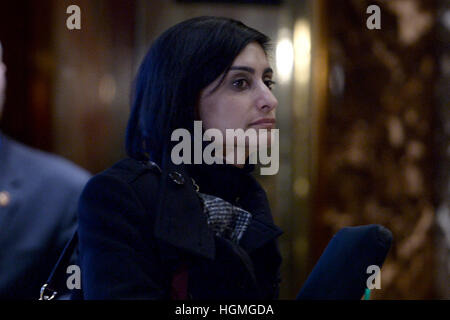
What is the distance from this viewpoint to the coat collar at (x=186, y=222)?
2.50ft

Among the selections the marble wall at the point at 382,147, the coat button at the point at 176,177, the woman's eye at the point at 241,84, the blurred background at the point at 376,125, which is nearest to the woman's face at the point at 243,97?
the woman's eye at the point at 241,84

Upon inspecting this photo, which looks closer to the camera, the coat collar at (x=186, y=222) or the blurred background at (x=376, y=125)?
the coat collar at (x=186, y=222)

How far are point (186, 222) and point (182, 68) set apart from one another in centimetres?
26

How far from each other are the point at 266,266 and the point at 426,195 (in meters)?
1.93

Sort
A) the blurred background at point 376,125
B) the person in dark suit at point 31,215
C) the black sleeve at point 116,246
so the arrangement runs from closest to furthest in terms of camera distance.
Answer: the black sleeve at point 116,246 → the person in dark suit at point 31,215 → the blurred background at point 376,125

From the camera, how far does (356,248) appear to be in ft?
2.41

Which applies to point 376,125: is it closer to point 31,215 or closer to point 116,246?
point 31,215

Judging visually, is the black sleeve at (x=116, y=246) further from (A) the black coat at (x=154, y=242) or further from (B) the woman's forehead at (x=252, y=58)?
(B) the woman's forehead at (x=252, y=58)

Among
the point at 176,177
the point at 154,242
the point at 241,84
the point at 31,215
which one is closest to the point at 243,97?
the point at 241,84

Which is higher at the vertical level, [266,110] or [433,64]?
[433,64]

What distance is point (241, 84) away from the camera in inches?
32.4

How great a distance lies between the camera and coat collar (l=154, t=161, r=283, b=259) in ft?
2.50
